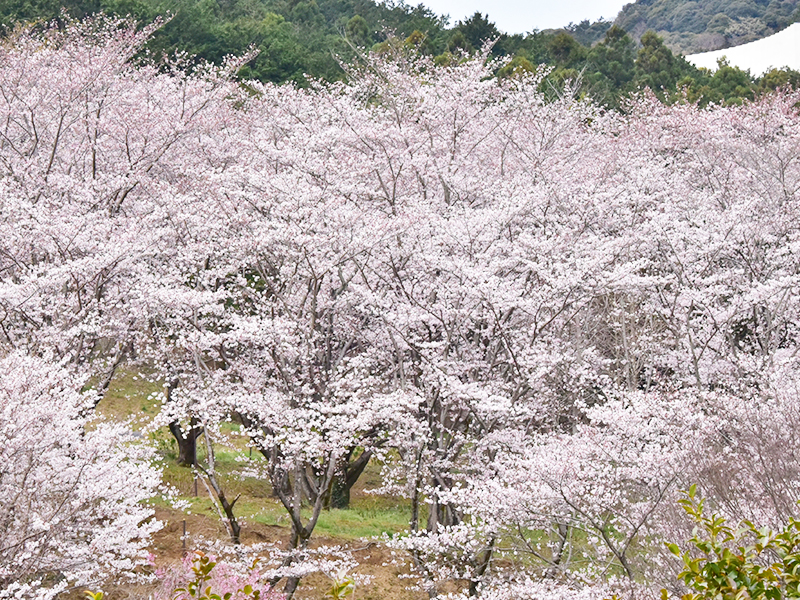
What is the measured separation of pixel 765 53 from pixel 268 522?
2237 inches

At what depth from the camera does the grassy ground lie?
36.9 feet

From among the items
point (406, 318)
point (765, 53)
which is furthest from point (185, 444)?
point (765, 53)

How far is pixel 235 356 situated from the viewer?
1292cm

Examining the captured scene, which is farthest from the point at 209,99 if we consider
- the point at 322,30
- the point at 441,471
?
the point at 322,30

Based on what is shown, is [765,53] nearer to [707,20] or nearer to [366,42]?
[707,20]

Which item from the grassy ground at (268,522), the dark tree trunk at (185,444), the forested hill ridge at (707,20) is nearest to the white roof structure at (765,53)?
the forested hill ridge at (707,20)

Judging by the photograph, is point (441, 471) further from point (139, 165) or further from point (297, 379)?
point (139, 165)

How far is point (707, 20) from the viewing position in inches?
2862

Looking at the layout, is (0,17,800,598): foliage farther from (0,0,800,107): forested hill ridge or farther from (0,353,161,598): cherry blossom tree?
(0,0,800,107): forested hill ridge

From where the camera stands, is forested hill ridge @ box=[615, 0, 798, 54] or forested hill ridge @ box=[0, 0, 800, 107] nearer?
forested hill ridge @ box=[0, 0, 800, 107]

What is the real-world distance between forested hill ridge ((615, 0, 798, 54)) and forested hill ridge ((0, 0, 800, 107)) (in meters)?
27.1

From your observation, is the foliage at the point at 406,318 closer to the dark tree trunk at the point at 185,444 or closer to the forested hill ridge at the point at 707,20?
the dark tree trunk at the point at 185,444

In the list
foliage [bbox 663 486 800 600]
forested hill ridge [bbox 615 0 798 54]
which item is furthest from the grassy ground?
forested hill ridge [bbox 615 0 798 54]

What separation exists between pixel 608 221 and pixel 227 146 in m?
9.29
